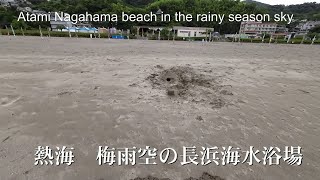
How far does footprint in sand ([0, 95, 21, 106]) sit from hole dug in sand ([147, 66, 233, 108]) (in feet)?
11.3

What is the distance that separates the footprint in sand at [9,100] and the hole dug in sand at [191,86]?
3459 mm

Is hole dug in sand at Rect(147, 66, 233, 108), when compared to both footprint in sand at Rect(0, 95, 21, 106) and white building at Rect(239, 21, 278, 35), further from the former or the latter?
white building at Rect(239, 21, 278, 35)

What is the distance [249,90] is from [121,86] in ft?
12.4

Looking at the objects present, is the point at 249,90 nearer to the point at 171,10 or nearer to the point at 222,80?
the point at 222,80

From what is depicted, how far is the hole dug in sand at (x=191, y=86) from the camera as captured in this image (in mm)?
5347

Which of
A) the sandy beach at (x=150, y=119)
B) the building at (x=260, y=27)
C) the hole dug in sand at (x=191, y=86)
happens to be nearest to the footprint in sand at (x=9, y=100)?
the sandy beach at (x=150, y=119)

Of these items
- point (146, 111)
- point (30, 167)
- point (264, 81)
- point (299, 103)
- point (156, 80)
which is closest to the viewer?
point (30, 167)

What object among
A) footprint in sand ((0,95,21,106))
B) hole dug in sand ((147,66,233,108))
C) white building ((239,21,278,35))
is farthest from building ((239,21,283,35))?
footprint in sand ((0,95,21,106))

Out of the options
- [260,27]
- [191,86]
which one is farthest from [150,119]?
[260,27]

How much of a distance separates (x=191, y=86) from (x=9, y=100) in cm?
468

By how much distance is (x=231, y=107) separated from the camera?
195 inches

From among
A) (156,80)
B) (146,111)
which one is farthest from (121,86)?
(146,111)

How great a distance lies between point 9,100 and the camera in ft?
16.0

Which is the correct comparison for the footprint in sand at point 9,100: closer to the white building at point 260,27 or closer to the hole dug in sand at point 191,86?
the hole dug in sand at point 191,86
